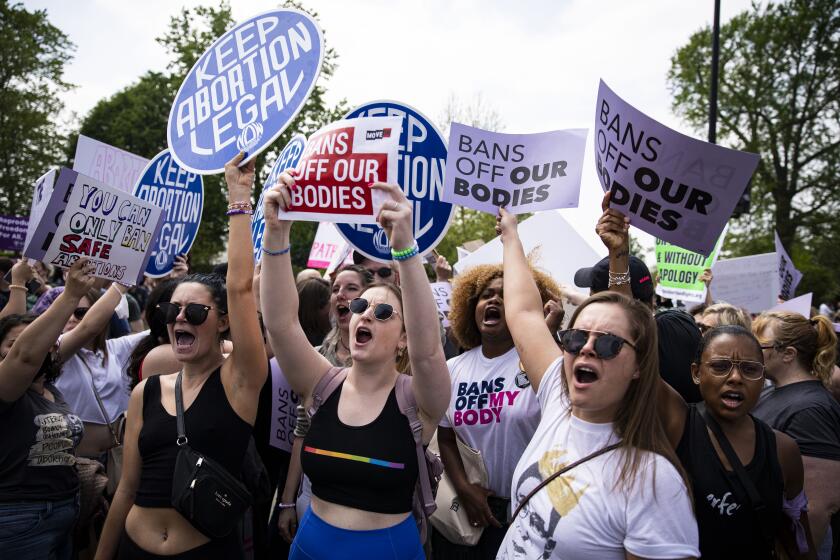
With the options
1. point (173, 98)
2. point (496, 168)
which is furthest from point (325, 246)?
point (173, 98)

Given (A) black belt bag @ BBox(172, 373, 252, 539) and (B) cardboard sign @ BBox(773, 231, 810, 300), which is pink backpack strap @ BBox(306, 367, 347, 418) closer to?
(A) black belt bag @ BBox(172, 373, 252, 539)

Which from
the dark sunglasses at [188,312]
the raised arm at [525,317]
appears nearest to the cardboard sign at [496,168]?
the raised arm at [525,317]

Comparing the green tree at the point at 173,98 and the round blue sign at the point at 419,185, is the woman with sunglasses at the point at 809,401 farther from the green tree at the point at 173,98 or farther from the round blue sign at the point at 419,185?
the green tree at the point at 173,98

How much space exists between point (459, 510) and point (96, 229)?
8.60ft

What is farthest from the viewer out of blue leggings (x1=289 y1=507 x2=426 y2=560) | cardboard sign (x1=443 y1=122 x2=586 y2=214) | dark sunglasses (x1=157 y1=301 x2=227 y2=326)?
cardboard sign (x1=443 y1=122 x2=586 y2=214)

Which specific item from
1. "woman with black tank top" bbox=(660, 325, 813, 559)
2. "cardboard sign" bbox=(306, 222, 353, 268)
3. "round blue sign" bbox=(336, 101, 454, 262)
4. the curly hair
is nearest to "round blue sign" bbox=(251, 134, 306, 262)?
"round blue sign" bbox=(336, 101, 454, 262)

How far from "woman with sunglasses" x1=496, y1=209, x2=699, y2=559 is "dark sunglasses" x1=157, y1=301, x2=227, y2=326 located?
1540mm

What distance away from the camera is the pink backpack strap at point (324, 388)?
2857 mm

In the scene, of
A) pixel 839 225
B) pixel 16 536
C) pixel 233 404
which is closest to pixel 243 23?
pixel 233 404

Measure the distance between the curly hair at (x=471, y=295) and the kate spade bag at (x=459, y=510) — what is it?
0.66m

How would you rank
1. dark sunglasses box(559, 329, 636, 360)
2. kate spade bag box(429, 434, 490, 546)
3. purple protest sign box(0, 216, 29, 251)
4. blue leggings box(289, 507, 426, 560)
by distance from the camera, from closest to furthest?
dark sunglasses box(559, 329, 636, 360)
blue leggings box(289, 507, 426, 560)
kate spade bag box(429, 434, 490, 546)
purple protest sign box(0, 216, 29, 251)

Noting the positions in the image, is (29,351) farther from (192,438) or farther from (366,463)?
(366,463)

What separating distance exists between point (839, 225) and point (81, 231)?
92.5ft

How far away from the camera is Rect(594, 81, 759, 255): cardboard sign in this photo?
9.01 feet
